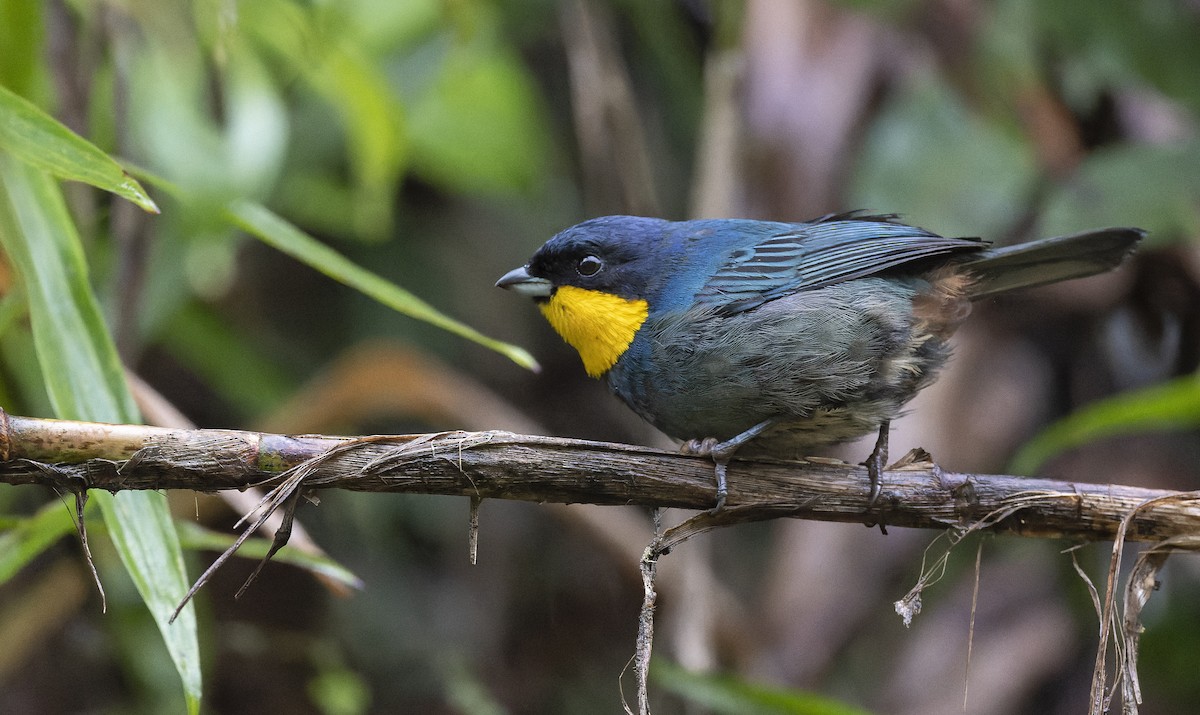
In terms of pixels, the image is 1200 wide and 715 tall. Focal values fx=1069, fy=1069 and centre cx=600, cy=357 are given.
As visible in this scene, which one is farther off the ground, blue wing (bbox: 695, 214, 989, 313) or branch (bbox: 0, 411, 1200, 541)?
blue wing (bbox: 695, 214, 989, 313)

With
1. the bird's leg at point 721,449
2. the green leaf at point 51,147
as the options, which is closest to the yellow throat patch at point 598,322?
the bird's leg at point 721,449

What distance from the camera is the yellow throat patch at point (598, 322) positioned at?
3.17 m

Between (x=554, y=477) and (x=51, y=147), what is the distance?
3.79 ft

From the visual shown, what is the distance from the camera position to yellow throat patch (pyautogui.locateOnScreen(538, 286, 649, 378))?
317 cm

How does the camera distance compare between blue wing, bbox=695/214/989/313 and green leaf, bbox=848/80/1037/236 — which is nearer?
blue wing, bbox=695/214/989/313

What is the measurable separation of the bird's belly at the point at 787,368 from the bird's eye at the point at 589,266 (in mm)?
332

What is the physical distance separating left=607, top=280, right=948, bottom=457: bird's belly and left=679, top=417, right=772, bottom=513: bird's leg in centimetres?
6

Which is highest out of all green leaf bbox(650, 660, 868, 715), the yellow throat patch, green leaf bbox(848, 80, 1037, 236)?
green leaf bbox(848, 80, 1037, 236)

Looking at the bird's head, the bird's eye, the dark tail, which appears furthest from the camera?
the bird's eye

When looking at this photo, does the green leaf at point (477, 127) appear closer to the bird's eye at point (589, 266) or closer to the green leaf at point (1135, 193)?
the bird's eye at point (589, 266)

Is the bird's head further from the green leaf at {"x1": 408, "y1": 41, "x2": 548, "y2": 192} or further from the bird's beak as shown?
the green leaf at {"x1": 408, "y1": 41, "x2": 548, "y2": 192}

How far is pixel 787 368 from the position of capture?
287cm

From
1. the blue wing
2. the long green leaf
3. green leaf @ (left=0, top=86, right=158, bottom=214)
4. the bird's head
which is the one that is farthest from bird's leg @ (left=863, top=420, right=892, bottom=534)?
green leaf @ (left=0, top=86, right=158, bottom=214)

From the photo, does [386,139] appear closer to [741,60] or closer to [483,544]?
[741,60]
